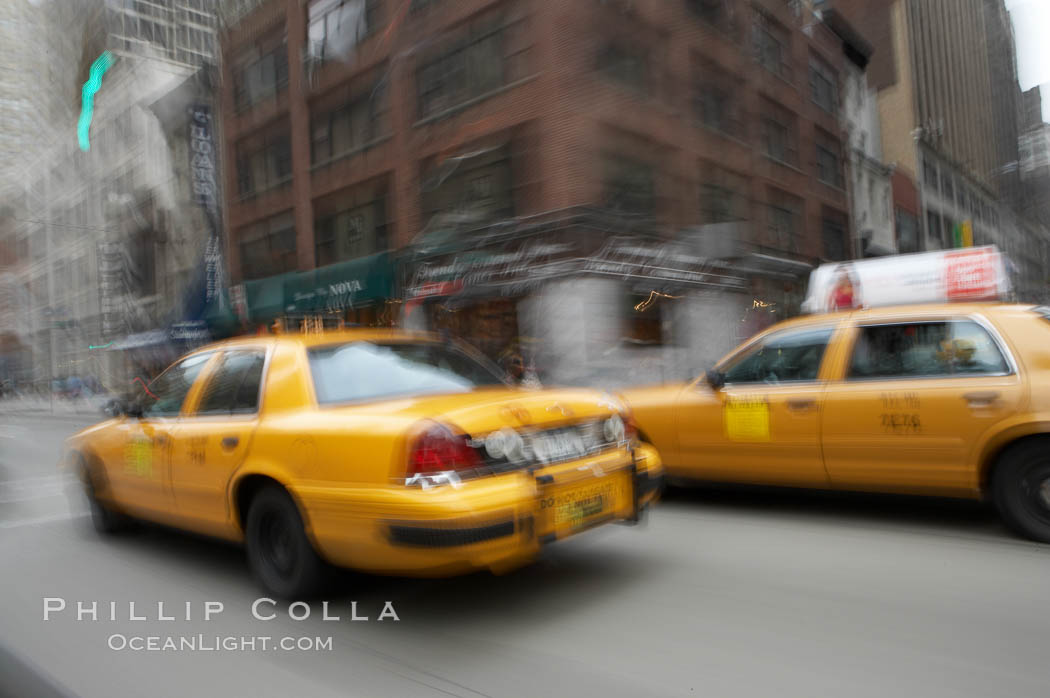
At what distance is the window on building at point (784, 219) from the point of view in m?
26.1

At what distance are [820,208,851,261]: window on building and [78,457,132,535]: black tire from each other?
28662mm

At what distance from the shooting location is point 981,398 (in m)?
4.78

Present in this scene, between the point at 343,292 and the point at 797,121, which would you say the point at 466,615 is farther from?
the point at 797,121

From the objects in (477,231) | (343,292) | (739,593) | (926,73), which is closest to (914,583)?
(739,593)

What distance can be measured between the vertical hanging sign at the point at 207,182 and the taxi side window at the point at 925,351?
27.6 metres

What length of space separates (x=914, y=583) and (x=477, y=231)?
15.8m

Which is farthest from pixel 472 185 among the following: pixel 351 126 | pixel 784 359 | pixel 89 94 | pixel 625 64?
pixel 89 94

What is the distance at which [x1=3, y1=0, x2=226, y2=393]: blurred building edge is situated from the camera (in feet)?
Answer: 109

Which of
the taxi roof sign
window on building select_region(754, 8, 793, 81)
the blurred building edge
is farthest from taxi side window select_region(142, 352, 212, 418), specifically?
the blurred building edge

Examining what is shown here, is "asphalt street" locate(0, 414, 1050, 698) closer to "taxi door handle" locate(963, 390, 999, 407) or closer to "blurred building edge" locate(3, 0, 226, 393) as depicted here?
"taxi door handle" locate(963, 390, 999, 407)

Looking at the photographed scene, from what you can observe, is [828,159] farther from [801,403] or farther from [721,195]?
[801,403]

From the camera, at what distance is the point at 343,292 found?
73.0 feet

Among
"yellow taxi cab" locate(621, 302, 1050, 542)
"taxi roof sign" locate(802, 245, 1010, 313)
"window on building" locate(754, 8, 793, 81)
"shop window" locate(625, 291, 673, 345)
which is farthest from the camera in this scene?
"window on building" locate(754, 8, 793, 81)

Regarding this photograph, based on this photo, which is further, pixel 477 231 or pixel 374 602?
pixel 477 231
